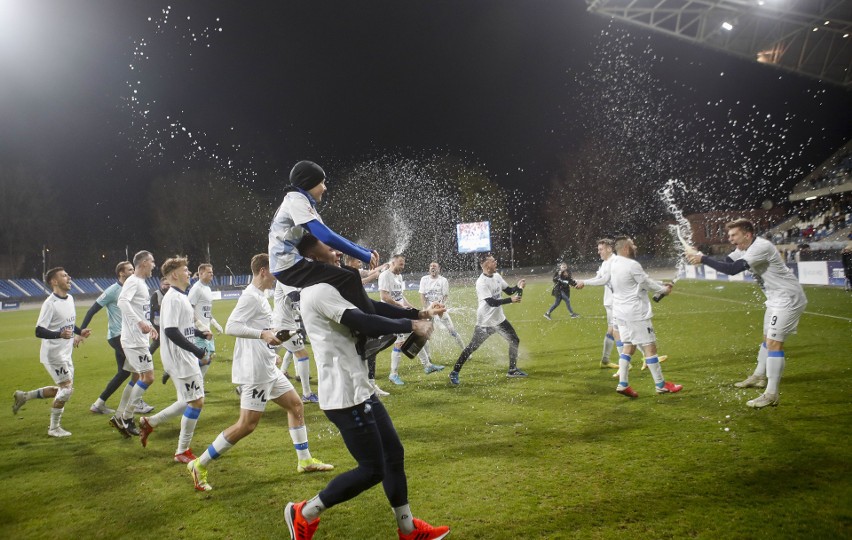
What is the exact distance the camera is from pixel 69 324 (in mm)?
8078

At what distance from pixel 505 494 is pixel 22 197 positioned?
6106 cm

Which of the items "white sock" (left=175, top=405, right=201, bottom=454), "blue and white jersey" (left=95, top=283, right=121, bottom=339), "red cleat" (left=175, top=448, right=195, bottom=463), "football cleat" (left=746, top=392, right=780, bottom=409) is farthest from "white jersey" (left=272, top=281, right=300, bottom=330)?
"football cleat" (left=746, top=392, right=780, bottom=409)

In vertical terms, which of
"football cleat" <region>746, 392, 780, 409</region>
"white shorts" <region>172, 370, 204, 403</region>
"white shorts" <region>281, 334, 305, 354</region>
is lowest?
"football cleat" <region>746, 392, 780, 409</region>

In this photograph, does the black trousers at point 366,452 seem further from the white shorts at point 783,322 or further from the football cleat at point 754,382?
the football cleat at point 754,382

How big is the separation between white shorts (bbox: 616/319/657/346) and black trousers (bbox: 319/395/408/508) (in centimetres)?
541

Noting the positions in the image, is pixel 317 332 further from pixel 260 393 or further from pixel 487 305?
pixel 487 305

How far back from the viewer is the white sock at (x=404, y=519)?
3789mm

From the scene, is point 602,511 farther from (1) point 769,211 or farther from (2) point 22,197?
(2) point 22,197

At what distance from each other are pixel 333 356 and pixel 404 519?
131 cm

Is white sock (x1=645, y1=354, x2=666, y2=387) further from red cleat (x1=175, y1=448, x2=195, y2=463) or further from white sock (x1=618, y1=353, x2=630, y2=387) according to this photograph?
red cleat (x1=175, y1=448, x2=195, y2=463)

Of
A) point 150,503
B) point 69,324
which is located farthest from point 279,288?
point 150,503

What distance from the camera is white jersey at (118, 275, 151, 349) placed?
25.2ft

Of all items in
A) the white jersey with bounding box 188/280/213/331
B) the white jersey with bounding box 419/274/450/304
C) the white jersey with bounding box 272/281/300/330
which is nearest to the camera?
the white jersey with bounding box 272/281/300/330

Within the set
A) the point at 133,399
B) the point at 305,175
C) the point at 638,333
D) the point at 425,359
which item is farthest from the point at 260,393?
the point at 425,359
